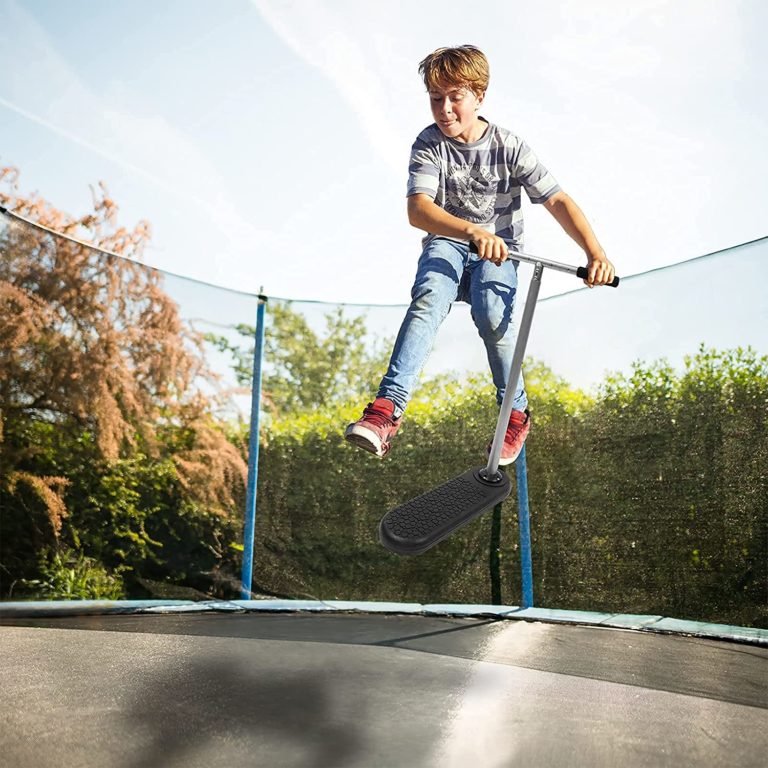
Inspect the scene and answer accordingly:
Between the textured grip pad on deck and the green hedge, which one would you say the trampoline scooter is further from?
the green hedge

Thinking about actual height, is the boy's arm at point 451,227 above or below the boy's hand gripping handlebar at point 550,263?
above

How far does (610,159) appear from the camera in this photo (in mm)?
3287

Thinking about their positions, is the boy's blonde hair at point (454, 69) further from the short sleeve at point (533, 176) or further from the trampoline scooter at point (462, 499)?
the trampoline scooter at point (462, 499)

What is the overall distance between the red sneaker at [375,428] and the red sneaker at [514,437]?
423 mm

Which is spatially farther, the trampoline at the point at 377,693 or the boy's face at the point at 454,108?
the boy's face at the point at 454,108

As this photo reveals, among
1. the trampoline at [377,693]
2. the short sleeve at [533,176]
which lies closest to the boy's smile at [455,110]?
the short sleeve at [533,176]

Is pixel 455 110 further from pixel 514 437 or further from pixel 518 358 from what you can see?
pixel 514 437

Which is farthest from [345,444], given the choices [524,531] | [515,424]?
[515,424]

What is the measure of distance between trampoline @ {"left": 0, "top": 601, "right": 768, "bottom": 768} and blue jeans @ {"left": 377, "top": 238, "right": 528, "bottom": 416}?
77 centimetres

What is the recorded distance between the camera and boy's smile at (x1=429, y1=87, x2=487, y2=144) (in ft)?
6.81

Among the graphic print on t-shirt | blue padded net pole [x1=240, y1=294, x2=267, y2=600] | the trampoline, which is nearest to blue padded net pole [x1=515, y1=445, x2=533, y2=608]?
the trampoline

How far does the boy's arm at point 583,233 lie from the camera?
197 cm

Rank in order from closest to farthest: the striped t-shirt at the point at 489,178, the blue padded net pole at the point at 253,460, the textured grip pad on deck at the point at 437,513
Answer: the textured grip pad on deck at the point at 437,513 < the striped t-shirt at the point at 489,178 < the blue padded net pole at the point at 253,460

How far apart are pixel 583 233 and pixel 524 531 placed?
1.85 m
